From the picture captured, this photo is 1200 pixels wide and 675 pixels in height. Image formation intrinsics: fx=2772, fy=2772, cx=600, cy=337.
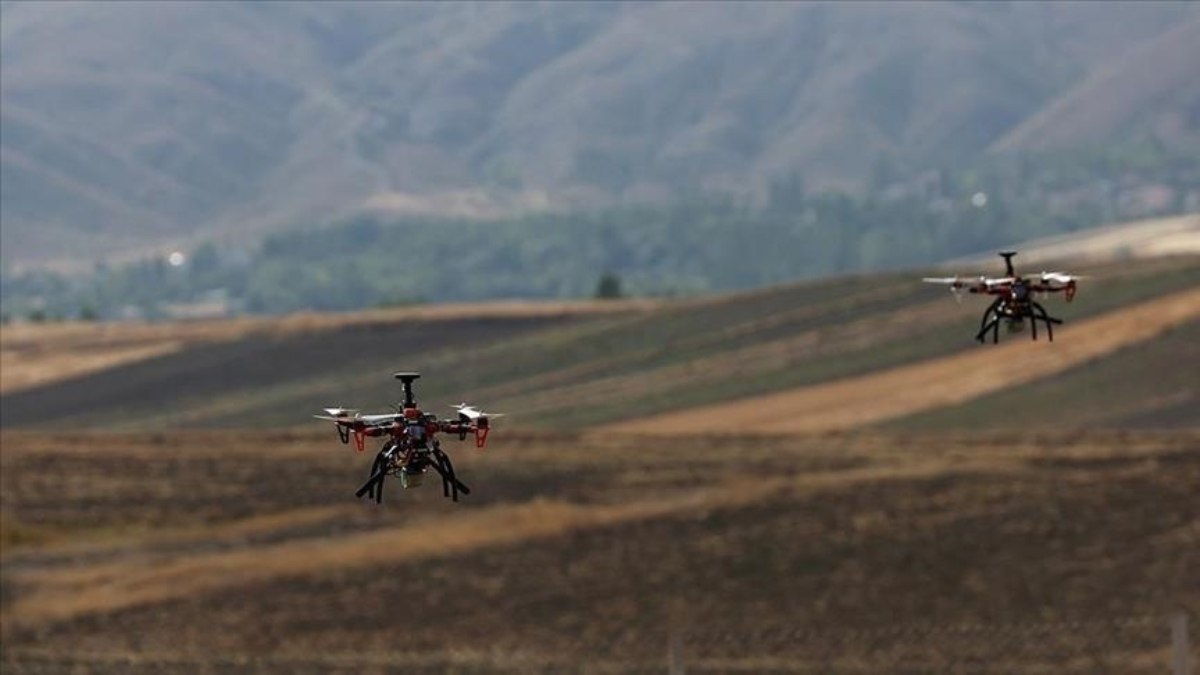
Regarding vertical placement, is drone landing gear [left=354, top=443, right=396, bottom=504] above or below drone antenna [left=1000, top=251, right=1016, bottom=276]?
below

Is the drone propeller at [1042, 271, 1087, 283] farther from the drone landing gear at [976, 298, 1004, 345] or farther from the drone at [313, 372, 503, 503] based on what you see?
the drone at [313, 372, 503, 503]

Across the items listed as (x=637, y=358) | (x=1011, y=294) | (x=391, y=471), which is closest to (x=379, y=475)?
(x=391, y=471)

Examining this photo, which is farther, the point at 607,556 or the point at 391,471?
the point at 607,556

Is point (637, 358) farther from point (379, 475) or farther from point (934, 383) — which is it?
point (379, 475)

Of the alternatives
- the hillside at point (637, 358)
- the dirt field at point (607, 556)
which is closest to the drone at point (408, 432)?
the dirt field at point (607, 556)

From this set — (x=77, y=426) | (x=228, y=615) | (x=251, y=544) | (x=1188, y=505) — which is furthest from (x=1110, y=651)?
(x=77, y=426)

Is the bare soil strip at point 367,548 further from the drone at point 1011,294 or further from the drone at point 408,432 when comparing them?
the drone at point 408,432

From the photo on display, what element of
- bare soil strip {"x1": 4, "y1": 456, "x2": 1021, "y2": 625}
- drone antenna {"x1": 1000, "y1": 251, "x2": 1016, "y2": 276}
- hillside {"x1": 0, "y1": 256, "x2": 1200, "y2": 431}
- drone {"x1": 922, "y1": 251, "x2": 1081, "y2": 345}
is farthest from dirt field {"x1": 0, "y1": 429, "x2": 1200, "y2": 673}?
drone antenna {"x1": 1000, "y1": 251, "x2": 1016, "y2": 276}
